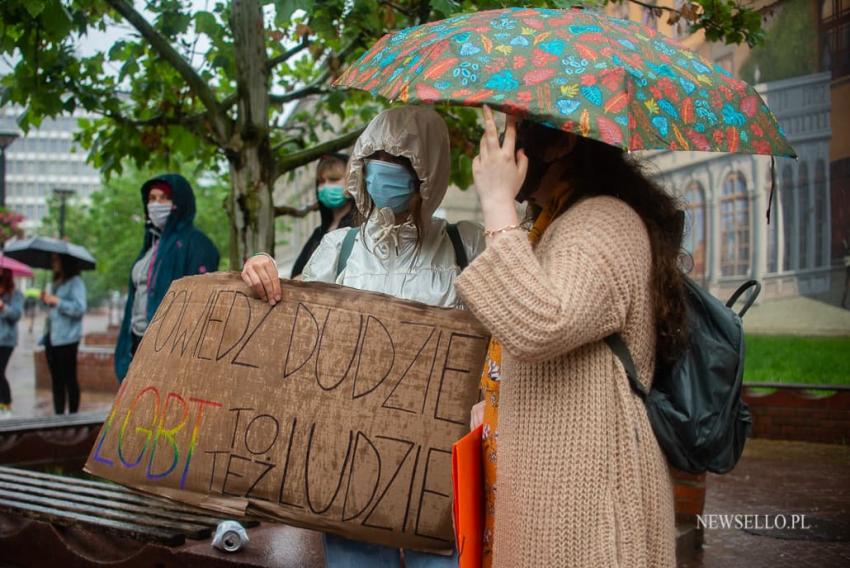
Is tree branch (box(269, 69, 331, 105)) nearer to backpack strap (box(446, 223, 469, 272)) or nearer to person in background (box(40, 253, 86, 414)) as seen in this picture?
backpack strap (box(446, 223, 469, 272))

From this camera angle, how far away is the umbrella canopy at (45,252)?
10.3 m

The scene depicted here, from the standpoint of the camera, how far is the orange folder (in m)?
2.13

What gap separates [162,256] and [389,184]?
295 centimetres

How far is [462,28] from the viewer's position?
2.11 m

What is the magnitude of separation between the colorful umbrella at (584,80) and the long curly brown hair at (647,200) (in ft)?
0.60

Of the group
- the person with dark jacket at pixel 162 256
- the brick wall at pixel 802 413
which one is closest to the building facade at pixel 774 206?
the brick wall at pixel 802 413

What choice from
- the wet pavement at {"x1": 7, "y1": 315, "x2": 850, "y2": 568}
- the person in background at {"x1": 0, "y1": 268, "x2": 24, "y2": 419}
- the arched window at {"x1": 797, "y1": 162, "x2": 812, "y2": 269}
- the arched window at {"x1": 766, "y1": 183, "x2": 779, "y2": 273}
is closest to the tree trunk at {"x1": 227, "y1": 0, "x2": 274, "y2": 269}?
the wet pavement at {"x1": 7, "y1": 315, "x2": 850, "y2": 568}

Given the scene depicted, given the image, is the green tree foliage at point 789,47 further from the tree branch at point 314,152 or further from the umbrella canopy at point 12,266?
the umbrella canopy at point 12,266

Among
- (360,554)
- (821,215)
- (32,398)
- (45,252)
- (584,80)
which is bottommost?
(32,398)

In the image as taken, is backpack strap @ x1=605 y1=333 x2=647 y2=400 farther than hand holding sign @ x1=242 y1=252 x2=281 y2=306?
No

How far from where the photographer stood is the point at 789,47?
8641 millimetres

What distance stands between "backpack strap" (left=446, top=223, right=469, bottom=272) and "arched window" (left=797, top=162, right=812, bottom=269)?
657 centimetres

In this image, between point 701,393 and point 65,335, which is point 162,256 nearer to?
point 701,393

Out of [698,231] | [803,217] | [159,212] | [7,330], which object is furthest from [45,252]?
[803,217]
